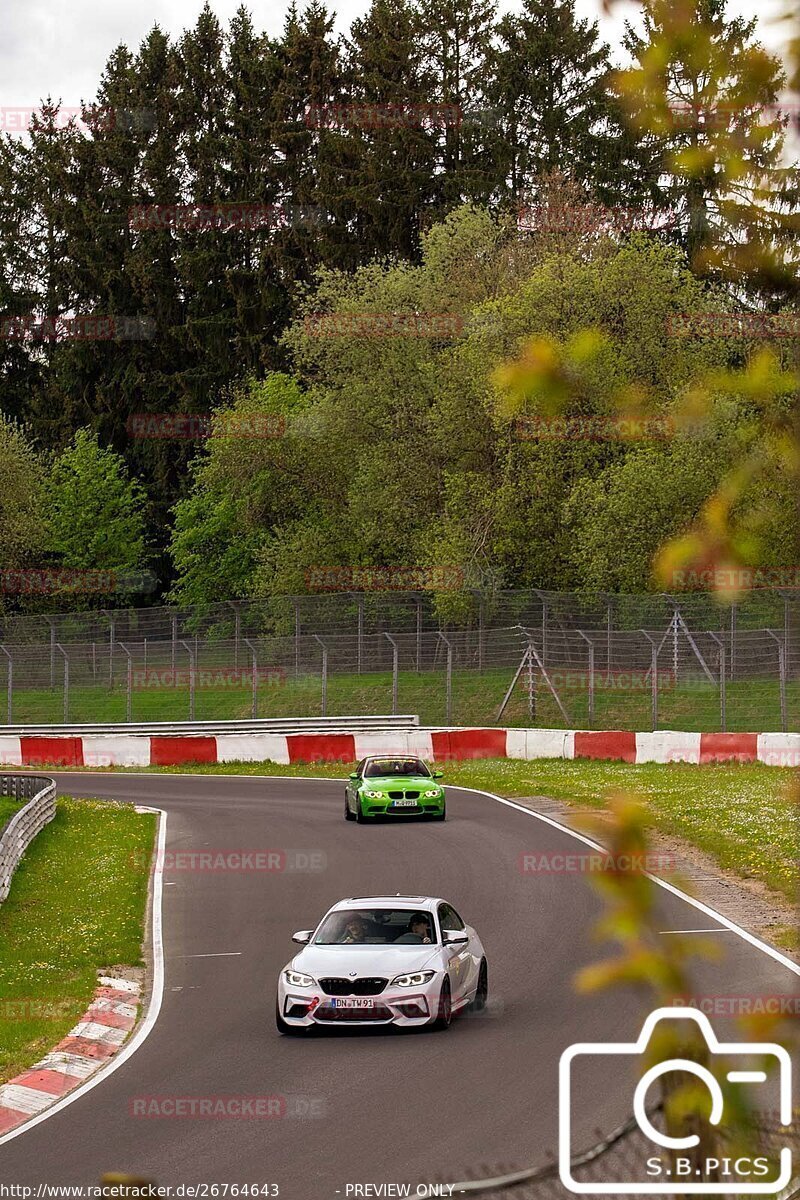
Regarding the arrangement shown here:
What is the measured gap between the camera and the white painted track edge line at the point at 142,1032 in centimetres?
1188

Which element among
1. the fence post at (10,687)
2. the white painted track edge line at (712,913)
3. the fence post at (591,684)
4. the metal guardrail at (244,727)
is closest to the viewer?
the white painted track edge line at (712,913)

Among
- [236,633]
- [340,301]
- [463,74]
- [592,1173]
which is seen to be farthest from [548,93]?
[592,1173]

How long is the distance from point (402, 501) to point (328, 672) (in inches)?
547

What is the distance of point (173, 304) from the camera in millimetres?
86875

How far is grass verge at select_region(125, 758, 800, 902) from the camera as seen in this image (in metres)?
25.7

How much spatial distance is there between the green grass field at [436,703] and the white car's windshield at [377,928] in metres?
27.1

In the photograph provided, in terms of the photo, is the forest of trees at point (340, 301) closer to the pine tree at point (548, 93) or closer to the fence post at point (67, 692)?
the pine tree at point (548, 93)

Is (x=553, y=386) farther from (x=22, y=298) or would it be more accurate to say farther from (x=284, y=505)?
(x=22, y=298)

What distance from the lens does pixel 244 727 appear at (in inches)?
1977

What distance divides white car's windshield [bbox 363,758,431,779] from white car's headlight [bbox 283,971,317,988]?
17.5 metres

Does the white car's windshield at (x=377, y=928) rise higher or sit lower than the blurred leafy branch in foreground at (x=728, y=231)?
lower

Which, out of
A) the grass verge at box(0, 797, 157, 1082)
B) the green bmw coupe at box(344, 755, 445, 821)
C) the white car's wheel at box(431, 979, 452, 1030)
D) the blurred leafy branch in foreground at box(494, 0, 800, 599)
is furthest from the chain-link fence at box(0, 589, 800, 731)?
the blurred leafy branch in foreground at box(494, 0, 800, 599)

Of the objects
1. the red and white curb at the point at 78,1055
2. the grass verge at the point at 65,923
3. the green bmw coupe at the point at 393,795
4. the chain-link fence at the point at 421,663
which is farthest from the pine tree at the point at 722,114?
the chain-link fence at the point at 421,663

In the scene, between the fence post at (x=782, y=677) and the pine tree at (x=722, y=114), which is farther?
the fence post at (x=782, y=677)
